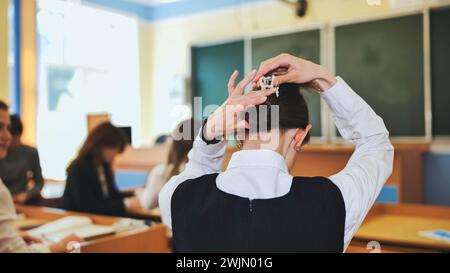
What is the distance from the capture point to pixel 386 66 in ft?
3.92

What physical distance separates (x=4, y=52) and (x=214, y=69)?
2.03 ft

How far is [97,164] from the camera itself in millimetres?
1882

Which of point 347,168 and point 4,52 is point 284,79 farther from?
point 4,52

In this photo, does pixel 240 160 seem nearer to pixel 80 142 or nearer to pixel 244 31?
pixel 244 31

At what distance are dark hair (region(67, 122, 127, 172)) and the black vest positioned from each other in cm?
64

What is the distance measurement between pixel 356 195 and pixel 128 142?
0.82 m

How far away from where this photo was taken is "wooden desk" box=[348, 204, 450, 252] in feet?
4.80

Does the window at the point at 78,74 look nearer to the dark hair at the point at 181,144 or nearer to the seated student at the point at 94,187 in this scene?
the dark hair at the point at 181,144

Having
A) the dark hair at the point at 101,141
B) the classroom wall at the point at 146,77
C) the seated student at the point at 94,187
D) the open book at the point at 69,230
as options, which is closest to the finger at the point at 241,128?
the classroom wall at the point at 146,77


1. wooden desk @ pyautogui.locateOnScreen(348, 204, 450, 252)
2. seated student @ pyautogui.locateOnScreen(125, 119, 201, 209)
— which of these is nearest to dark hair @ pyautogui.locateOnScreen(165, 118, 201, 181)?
seated student @ pyautogui.locateOnScreen(125, 119, 201, 209)

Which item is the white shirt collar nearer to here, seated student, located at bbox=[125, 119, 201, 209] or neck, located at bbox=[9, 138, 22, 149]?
seated student, located at bbox=[125, 119, 201, 209]

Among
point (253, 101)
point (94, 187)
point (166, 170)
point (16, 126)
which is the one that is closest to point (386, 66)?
point (253, 101)
